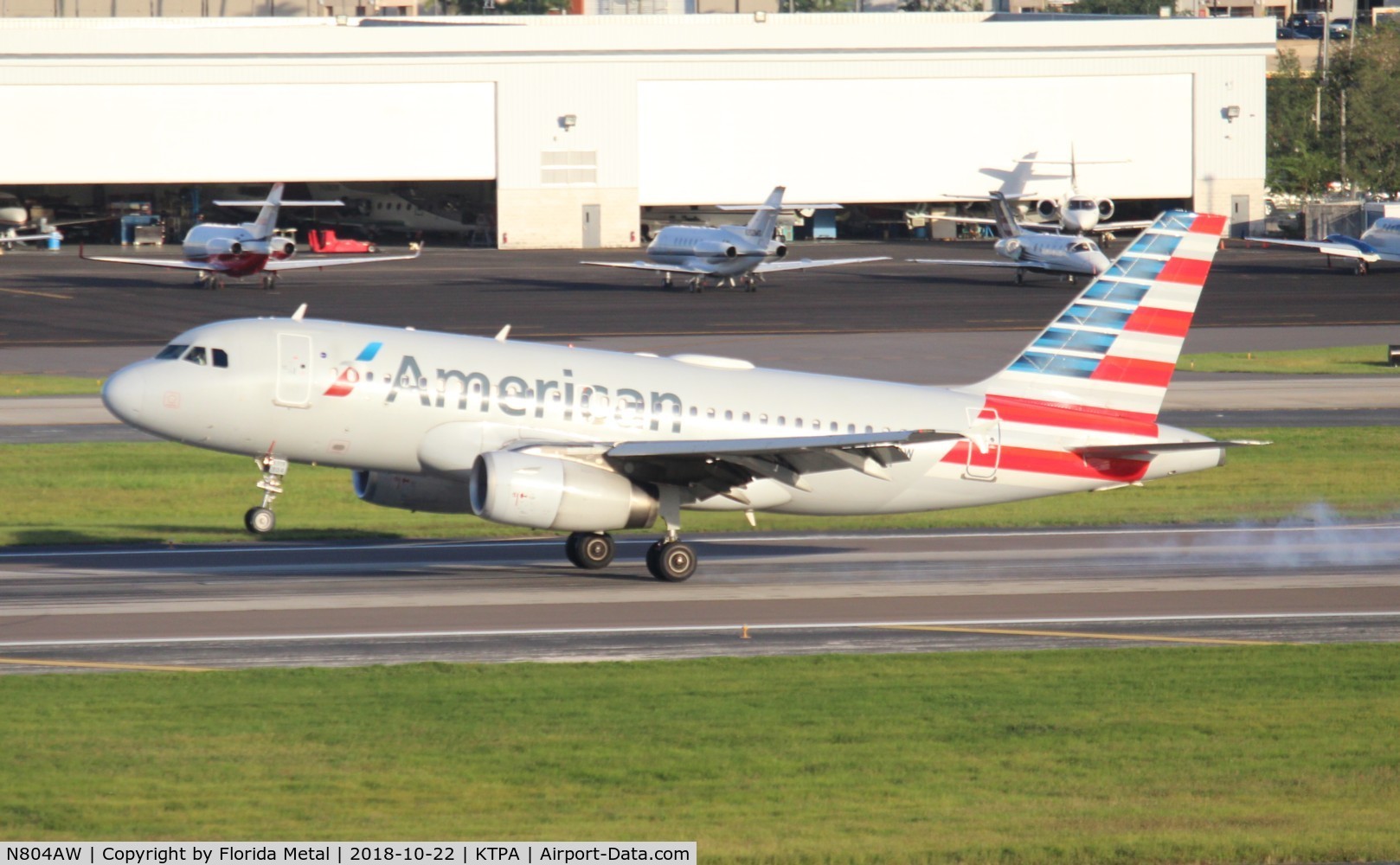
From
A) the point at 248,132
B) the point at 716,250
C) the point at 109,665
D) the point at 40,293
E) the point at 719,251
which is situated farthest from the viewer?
the point at 248,132

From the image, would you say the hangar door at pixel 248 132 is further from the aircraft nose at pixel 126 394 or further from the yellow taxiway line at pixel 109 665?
the yellow taxiway line at pixel 109 665

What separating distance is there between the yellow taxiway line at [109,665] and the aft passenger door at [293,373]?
6.88 meters

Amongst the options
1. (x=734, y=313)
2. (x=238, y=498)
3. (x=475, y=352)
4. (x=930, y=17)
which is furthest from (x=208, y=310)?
(x=930, y=17)

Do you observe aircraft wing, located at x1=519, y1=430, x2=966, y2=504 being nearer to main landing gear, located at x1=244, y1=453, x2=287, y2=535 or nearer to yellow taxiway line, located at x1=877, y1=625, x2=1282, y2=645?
yellow taxiway line, located at x1=877, y1=625, x2=1282, y2=645

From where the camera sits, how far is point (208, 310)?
271 ft

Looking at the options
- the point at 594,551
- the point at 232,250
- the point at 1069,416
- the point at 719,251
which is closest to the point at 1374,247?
the point at 719,251

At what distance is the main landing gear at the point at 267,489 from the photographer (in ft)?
96.4

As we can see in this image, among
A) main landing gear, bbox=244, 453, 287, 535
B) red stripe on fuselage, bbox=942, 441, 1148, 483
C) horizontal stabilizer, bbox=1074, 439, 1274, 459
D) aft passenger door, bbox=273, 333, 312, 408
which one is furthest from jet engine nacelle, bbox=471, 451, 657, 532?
horizontal stabilizer, bbox=1074, 439, 1274, 459

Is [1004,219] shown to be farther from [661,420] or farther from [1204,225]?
[661,420]

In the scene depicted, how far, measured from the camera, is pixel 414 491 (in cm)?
2969

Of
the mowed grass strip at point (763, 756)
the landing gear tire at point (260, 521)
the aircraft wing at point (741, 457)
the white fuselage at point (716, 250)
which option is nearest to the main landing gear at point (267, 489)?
the landing gear tire at point (260, 521)

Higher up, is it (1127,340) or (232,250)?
(232,250)

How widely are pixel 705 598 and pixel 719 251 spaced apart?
68.6m

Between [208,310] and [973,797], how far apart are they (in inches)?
2828
